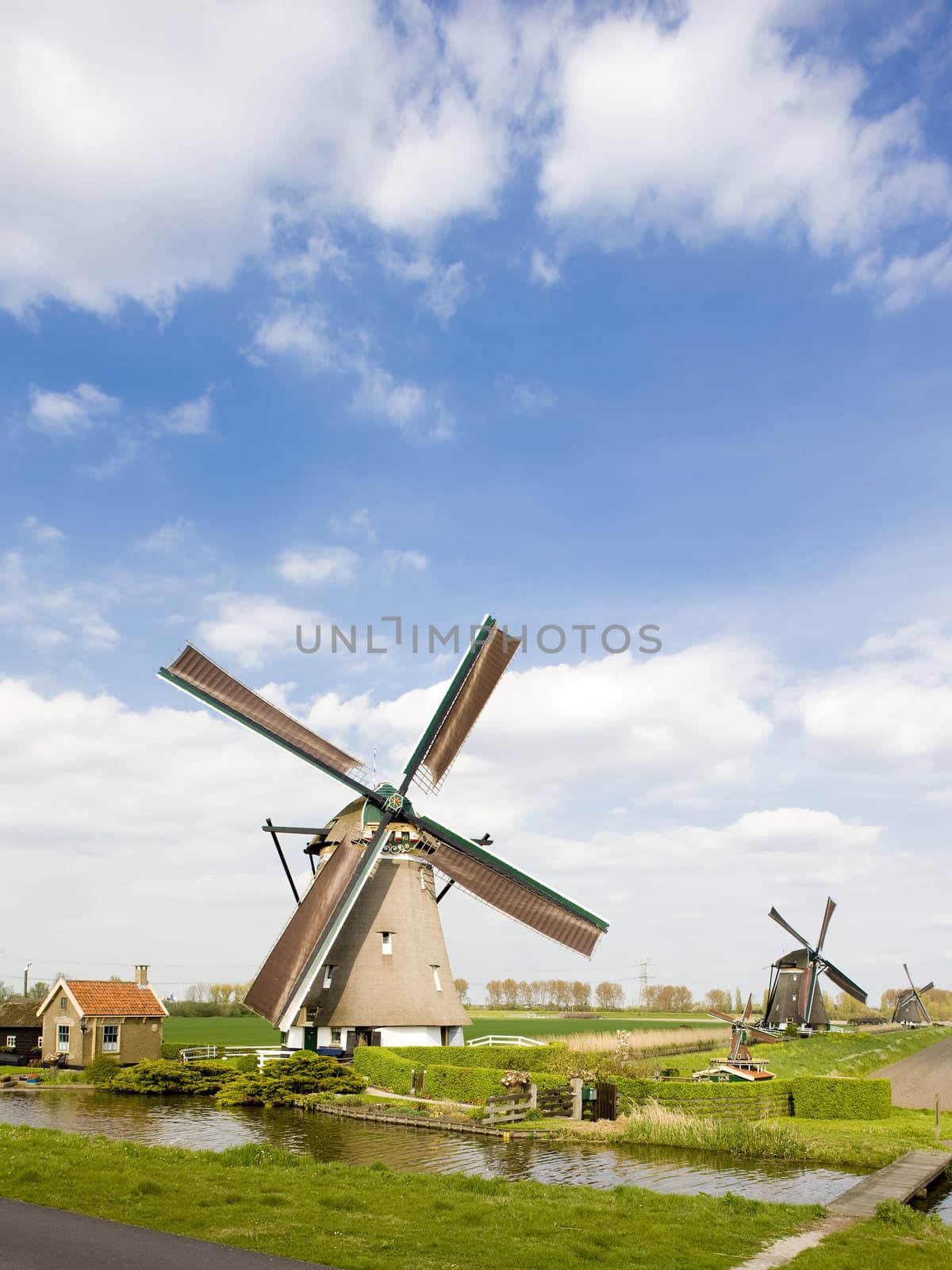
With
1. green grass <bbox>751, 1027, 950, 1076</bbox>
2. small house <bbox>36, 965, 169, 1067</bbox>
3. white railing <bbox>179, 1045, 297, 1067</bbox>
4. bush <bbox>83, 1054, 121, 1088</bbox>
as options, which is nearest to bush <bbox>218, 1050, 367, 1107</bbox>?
white railing <bbox>179, 1045, 297, 1067</bbox>

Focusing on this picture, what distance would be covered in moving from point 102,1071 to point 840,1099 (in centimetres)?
2343

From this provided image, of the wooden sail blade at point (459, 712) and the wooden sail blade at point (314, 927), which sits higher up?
the wooden sail blade at point (459, 712)

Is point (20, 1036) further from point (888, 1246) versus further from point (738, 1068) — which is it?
point (888, 1246)

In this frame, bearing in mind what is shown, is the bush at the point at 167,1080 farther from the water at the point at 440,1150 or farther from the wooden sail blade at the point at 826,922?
the wooden sail blade at the point at 826,922

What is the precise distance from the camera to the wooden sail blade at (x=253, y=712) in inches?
1312

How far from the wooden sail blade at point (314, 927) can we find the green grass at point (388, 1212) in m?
14.2

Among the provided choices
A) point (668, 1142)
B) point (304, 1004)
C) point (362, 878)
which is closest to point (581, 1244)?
point (668, 1142)

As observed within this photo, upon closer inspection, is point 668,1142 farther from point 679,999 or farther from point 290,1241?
point 679,999

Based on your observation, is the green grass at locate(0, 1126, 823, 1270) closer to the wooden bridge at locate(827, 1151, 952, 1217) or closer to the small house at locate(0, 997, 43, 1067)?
the wooden bridge at locate(827, 1151, 952, 1217)

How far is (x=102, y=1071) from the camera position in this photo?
3300cm

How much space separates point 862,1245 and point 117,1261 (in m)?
8.90

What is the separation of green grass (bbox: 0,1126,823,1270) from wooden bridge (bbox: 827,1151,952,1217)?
0.76m

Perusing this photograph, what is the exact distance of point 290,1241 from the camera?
11000 millimetres

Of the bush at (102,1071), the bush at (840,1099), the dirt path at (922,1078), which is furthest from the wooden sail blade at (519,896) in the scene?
the bush at (102,1071)
